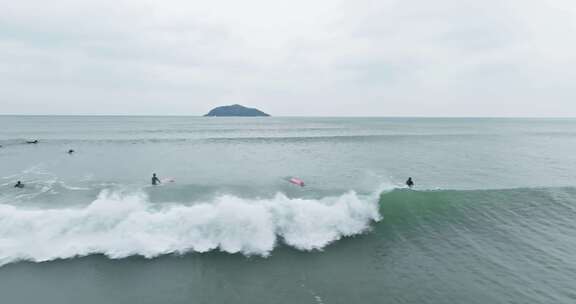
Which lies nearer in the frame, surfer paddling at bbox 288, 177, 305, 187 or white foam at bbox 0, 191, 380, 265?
white foam at bbox 0, 191, 380, 265

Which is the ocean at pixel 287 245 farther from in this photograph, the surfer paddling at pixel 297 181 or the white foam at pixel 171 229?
the surfer paddling at pixel 297 181

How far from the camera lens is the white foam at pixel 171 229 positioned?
17.2 metres

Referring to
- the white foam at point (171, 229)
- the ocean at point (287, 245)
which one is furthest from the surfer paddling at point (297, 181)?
the white foam at point (171, 229)

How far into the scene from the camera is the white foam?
17.2m

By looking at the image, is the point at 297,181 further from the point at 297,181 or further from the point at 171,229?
the point at 171,229

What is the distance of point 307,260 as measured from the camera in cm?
1659

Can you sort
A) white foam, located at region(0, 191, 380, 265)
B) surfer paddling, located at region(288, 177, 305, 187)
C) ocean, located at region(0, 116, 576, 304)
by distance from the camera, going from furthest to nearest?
1. surfer paddling, located at region(288, 177, 305, 187)
2. white foam, located at region(0, 191, 380, 265)
3. ocean, located at region(0, 116, 576, 304)

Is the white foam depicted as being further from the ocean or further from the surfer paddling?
the surfer paddling

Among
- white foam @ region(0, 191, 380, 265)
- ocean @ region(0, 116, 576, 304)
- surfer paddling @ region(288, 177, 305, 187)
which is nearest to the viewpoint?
ocean @ region(0, 116, 576, 304)

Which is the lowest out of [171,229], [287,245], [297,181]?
[287,245]

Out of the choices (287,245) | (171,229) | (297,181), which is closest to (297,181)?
(297,181)

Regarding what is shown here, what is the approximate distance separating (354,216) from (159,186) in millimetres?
20600

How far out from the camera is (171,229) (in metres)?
18.9

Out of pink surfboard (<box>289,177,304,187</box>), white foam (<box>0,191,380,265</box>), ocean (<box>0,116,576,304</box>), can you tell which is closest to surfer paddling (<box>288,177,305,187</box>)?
pink surfboard (<box>289,177,304,187</box>)
